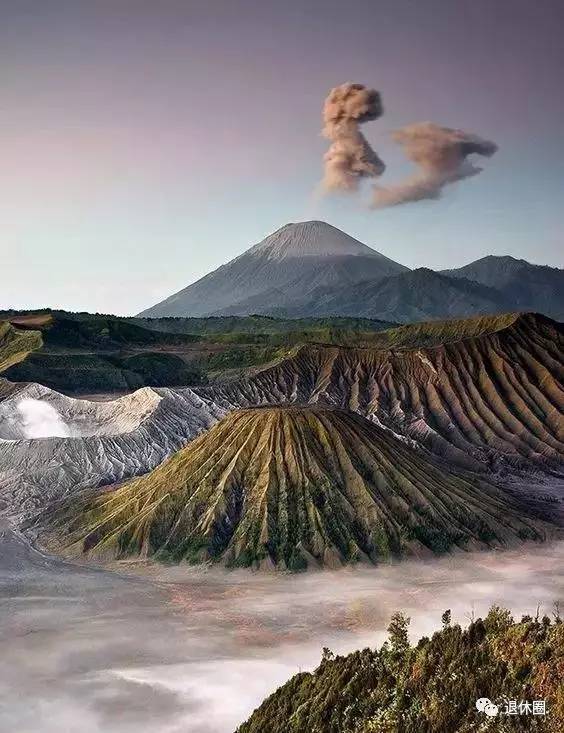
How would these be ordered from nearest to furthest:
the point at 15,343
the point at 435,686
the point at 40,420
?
the point at 435,686 → the point at 40,420 → the point at 15,343

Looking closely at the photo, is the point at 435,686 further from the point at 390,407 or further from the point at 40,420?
the point at 390,407

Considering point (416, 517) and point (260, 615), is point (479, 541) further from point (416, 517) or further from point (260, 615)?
point (260, 615)

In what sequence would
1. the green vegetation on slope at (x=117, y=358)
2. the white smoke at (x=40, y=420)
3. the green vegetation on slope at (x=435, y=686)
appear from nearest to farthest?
the green vegetation on slope at (x=435, y=686), the white smoke at (x=40, y=420), the green vegetation on slope at (x=117, y=358)

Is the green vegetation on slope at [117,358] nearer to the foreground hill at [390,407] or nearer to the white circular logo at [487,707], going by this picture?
the foreground hill at [390,407]

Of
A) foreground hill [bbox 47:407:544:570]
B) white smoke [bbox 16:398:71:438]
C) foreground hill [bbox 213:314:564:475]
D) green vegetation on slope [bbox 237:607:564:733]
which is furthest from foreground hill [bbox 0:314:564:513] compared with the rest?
green vegetation on slope [bbox 237:607:564:733]

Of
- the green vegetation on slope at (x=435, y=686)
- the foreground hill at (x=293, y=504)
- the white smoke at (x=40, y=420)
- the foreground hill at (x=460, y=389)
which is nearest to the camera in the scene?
the green vegetation on slope at (x=435, y=686)

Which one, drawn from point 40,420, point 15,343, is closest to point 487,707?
point 40,420

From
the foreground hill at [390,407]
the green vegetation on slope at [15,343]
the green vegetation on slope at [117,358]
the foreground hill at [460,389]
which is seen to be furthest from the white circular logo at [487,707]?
the green vegetation on slope at [15,343]
